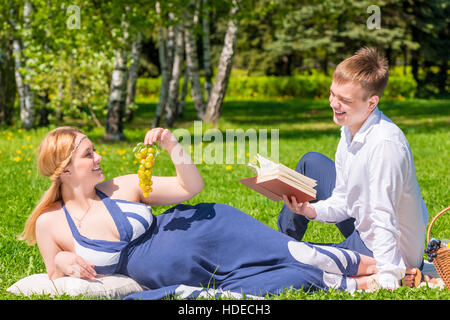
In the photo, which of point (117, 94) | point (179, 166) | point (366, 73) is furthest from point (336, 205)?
point (117, 94)

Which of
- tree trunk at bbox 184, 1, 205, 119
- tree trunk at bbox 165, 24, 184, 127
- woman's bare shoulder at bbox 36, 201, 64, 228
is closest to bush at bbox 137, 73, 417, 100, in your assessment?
tree trunk at bbox 184, 1, 205, 119

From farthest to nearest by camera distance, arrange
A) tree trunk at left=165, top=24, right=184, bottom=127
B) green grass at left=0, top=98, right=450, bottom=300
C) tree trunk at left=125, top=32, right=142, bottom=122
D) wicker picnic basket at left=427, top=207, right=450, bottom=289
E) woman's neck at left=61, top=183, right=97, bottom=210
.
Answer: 1. tree trunk at left=165, top=24, right=184, bottom=127
2. tree trunk at left=125, top=32, right=142, bottom=122
3. green grass at left=0, top=98, right=450, bottom=300
4. woman's neck at left=61, top=183, right=97, bottom=210
5. wicker picnic basket at left=427, top=207, right=450, bottom=289

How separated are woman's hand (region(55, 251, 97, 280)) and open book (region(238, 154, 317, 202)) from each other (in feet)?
3.30

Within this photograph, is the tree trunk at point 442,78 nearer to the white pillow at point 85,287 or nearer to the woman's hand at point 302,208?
the woman's hand at point 302,208

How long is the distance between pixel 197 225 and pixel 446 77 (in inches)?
1135

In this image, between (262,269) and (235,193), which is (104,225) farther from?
(235,193)

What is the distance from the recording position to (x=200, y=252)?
11.1ft

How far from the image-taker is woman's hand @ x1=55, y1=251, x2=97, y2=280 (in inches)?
130

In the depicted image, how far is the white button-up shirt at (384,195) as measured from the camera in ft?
10.6

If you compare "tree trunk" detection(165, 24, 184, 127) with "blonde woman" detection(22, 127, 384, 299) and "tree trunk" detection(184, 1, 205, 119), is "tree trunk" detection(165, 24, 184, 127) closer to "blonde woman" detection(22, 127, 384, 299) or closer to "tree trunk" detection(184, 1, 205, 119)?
"tree trunk" detection(184, 1, 205, 119)

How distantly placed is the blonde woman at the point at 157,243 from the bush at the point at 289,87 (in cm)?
2570

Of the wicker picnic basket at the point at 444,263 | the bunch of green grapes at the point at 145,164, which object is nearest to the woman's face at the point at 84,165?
the bunch of green grapes at the point at 145,164

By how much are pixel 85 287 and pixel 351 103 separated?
1853 millimetres

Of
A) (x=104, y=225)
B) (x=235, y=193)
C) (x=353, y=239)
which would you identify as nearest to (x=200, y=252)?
(x=104, y=225)
